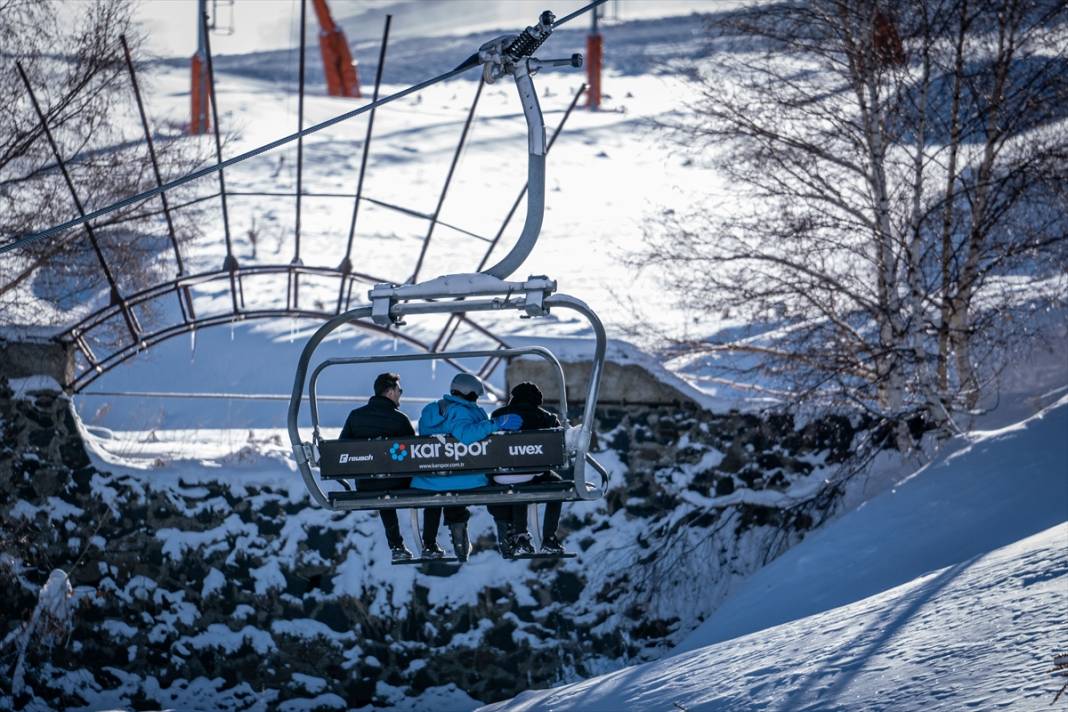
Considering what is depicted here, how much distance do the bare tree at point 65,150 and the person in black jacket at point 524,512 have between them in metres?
8.10

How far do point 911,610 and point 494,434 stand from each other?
458 cm

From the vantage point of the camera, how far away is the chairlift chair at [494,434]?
301 inches

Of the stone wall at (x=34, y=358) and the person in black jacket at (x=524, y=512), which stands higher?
the stone wall at (x=34, y=358)

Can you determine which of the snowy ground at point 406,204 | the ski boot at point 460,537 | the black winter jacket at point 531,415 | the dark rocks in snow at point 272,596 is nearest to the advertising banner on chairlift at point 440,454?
the black winter jacket at point 531,415

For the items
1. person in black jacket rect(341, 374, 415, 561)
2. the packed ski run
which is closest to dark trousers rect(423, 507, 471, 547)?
person in black jacket rect(341, 374, 415, 561)

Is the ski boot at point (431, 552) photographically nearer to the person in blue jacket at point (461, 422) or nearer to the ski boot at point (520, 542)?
the ski boot at point (520, 542)

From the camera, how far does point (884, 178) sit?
15.8 metres

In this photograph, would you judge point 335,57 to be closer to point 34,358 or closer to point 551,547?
point 34,358

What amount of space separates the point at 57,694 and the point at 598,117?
3332cm

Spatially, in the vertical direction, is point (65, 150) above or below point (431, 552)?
above

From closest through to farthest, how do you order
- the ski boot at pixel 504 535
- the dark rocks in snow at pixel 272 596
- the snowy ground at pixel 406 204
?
1. the ski boot at pixel 504 535
2. the dark rocks in snow at pixel 272 596
3. the snowy ground at pixel 406 204

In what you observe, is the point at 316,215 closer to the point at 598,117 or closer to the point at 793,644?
the point at 598,117

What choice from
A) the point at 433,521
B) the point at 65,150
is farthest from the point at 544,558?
the point at 65,150

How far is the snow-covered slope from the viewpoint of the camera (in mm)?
9656
